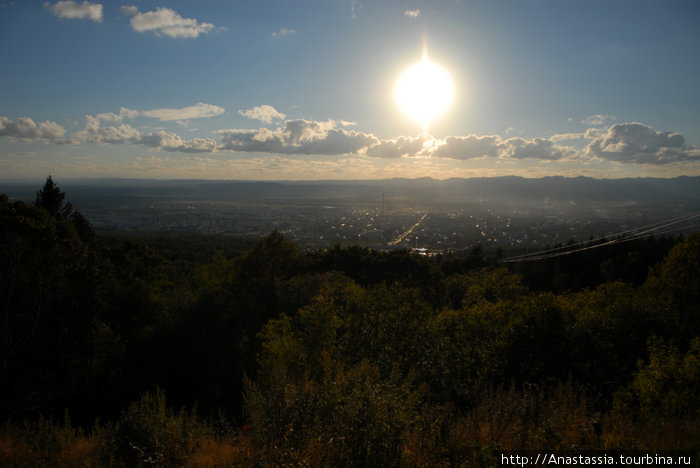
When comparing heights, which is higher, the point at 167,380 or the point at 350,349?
the point at 350,349

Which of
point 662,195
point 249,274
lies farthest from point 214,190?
point 662,195

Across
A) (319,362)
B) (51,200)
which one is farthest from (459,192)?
(319,362)

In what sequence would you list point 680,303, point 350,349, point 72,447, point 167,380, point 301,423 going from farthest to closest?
point 167,380 < point 680,303 < point 350,349 < point 72,447 < point 301,423

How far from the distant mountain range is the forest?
398 feet

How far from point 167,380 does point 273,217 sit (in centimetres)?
9435

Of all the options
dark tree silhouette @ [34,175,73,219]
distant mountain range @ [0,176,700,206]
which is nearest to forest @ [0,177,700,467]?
dark tree silhouette @ [34,175,73,219]

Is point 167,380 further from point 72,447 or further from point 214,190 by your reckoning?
point 214,190

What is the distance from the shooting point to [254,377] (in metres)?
16.4

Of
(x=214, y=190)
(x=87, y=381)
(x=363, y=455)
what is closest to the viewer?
(x=363, y=455)

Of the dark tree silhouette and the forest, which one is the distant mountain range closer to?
the dark tree silhouette

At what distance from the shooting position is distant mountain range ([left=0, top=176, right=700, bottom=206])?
130m

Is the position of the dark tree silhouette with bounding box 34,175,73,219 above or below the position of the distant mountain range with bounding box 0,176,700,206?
below

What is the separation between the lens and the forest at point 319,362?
17.1 ft

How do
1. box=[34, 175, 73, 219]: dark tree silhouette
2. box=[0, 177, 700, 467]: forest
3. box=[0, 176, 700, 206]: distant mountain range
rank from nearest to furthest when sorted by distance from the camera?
→ box=[0, 177, 700, 467]: forest → box=[34, 175, 73, 219]: dark tree silhouette → box=[0, 176, 700, 206]: distant mountain range
